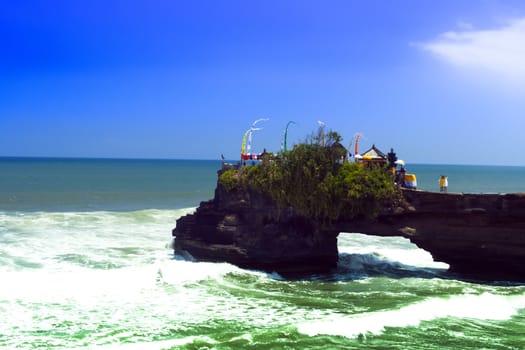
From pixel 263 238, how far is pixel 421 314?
8.14 meters

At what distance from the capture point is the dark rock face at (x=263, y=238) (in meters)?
21.8

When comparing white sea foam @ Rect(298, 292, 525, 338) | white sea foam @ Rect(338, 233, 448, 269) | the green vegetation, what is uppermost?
the green vegetation

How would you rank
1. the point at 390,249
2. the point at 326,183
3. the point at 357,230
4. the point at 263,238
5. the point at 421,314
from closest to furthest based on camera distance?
the point at 421,314 < the point at 326,183 < the point at 357,230 < the point at 263,238 < the point at 390,249

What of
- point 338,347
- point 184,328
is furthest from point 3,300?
point 338,347

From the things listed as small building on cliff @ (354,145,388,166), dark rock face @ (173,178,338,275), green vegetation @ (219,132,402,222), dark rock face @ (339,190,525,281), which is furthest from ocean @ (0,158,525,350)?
small building on cliff @ (354,145,388,166)

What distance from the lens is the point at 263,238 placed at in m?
21.8

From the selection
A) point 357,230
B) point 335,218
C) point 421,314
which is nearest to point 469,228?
point 357,230

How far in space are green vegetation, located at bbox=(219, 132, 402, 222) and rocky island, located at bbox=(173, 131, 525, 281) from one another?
1.5 inches

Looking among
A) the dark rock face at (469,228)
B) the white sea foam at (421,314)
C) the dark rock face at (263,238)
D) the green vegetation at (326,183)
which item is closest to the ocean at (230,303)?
the white sea foam at (421,314)

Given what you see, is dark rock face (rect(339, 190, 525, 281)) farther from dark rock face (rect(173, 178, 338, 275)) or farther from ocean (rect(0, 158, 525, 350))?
dark rock face (rect(173, 178, 338, 275))

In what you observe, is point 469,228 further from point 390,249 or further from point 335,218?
point 390,249

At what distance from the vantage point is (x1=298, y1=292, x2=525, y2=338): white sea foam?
13.7 metres

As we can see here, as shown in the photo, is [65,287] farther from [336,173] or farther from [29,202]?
[29,202]

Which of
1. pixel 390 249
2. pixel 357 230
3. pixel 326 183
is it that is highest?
pixel 326 183
